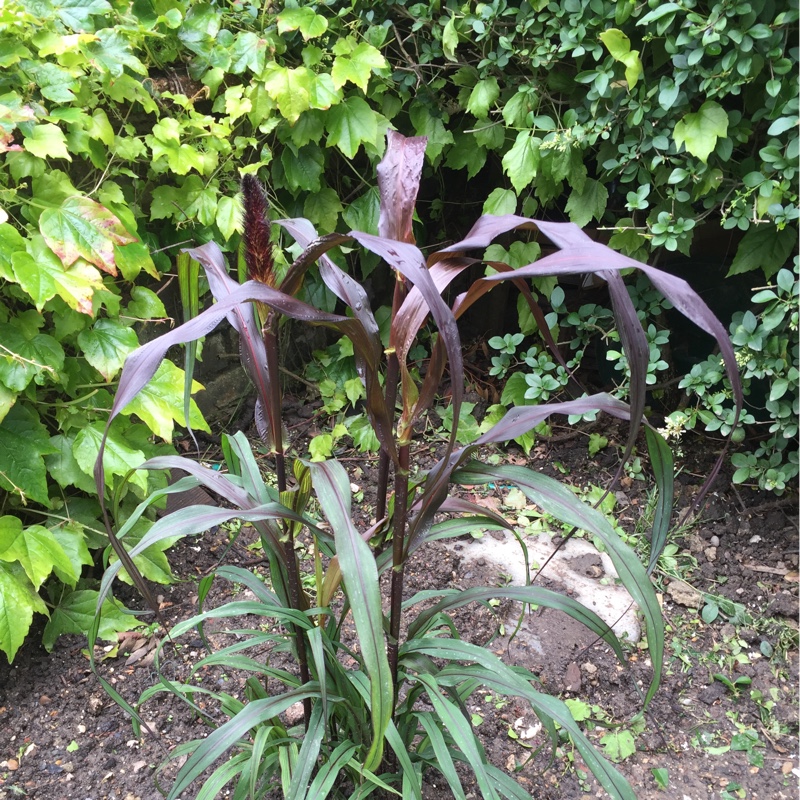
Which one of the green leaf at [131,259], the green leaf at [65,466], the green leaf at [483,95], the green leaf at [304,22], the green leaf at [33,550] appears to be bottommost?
the green leaf at [33,550]

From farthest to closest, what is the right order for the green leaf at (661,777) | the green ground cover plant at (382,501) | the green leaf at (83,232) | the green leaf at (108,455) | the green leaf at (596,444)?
the green leaf at (596,444) → the green leaf at (108,455) → the green leaf at (83,232) → the green leaf at (661,777) → the green ground cover plant at (382,501)

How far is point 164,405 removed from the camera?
5.11 feet

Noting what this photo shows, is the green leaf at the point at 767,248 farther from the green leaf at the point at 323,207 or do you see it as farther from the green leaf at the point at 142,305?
the green leaf at the point at 142,305

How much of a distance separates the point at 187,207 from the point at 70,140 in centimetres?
47

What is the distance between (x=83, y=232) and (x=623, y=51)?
1.41 meters

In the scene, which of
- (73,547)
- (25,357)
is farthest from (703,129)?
(73,547)

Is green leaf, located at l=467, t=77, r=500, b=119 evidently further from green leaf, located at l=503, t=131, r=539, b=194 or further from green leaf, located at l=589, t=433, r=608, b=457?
green leaf, located at l=589, t=433, r=608, b=457

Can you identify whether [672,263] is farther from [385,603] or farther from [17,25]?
[17,25]

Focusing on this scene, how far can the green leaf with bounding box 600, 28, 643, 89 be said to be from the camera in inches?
63.2

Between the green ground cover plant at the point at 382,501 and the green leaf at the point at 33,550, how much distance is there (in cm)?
54

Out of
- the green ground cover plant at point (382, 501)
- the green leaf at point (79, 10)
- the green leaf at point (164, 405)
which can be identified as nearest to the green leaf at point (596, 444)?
the green ground cover plant at point (382, 501)

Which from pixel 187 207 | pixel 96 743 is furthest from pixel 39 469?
pixel 187 207

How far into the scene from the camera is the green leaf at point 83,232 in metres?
1.36

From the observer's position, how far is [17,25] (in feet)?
4.52
